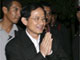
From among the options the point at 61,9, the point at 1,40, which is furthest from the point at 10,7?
the point at 61,9

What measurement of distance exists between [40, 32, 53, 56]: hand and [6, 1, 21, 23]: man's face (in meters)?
1.11

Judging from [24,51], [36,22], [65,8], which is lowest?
[65,8]

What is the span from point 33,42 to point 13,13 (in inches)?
41.9

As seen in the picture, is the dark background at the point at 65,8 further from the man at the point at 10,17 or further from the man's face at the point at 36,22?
the man's face at the point at 36,22

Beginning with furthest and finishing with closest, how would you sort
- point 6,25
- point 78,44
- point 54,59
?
point 78,44
point 6,25
point 54,59

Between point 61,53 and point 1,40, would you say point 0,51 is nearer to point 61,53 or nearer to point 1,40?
point 1,40

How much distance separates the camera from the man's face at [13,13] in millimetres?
3641

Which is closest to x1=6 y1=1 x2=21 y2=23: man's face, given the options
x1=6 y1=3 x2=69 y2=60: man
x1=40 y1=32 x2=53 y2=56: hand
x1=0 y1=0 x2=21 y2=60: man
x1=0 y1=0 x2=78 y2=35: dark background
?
x1=0 y1=0 x2=21 y2=60: man

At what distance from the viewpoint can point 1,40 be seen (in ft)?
10.8

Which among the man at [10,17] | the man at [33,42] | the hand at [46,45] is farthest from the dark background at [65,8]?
the hand at [46,45]

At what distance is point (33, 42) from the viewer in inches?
107

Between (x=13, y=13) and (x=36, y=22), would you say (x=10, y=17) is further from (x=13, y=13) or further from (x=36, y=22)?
(x=36, y=22)

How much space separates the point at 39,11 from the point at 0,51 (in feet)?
2.77

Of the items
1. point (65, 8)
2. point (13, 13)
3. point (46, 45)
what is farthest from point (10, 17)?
point (65, 8)
